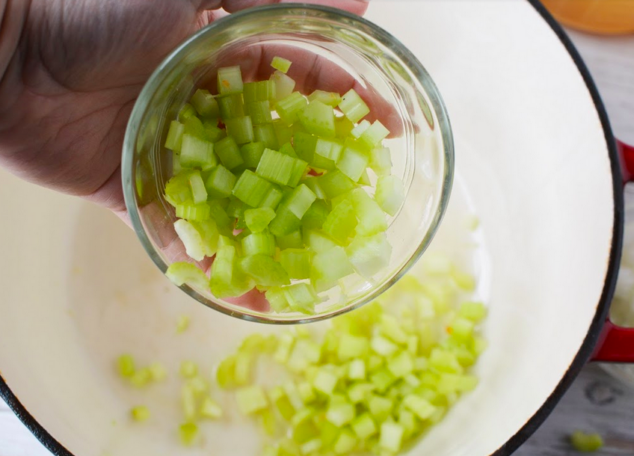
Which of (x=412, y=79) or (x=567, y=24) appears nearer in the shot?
(x=412, y=79)

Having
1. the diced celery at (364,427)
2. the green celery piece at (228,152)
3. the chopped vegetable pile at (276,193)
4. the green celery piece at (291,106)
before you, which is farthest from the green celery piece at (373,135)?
the diced celery at (364,427)

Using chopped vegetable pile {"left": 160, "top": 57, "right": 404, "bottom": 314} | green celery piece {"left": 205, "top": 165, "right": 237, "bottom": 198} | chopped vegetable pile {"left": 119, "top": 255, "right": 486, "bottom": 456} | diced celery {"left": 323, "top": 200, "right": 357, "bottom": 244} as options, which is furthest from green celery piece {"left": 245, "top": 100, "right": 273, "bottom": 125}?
chopped vegetable pile {"left": 119, "top": 255, "right": 486, "bottom": 456}

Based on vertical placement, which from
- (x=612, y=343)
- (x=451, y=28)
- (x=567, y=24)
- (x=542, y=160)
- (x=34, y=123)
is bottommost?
(x=612, y=343)

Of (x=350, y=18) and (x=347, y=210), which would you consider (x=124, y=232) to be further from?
(x=350, y=18)

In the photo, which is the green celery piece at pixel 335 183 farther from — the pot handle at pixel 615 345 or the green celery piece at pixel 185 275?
the pot handle at pixel 615 345

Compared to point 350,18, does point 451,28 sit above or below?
above

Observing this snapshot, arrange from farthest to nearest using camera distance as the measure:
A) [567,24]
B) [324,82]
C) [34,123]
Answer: [567,24]
[324,82]
[34,123]

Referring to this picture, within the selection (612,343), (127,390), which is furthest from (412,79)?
(127,390)
